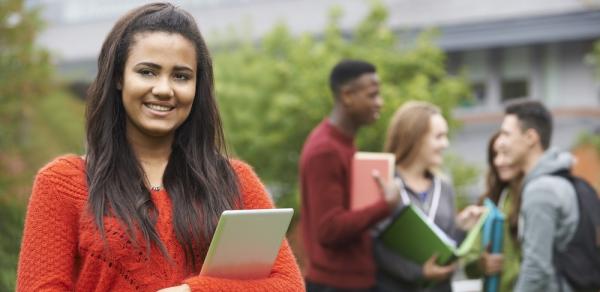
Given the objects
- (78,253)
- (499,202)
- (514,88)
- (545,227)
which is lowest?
(514,88)

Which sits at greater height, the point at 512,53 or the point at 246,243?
the point at 246,243

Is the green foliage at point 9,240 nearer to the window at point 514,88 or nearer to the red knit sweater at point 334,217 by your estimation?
the red knit sweater at point 334,217

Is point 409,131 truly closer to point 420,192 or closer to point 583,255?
point 420,192

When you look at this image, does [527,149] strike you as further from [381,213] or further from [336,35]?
[336,35]

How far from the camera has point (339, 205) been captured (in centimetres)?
579

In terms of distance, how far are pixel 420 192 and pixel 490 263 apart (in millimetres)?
608

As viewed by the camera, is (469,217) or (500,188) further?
(500,188)

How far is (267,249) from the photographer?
292 centimetres

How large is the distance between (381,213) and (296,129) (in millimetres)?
12002

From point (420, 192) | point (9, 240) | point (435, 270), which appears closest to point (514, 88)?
point (9, 240)

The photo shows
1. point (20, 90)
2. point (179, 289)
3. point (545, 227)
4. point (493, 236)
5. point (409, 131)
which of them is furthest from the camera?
point (20, 90)

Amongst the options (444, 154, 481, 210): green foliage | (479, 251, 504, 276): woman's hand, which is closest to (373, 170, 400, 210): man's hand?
(479, 251, 504, 276): woman's hand

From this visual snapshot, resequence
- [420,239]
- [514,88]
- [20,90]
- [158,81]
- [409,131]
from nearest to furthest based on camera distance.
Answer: [158,81] < [420,239] < [409,131] < [20,90] < [514,88]

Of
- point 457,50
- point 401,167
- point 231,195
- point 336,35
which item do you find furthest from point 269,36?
point 231,195
